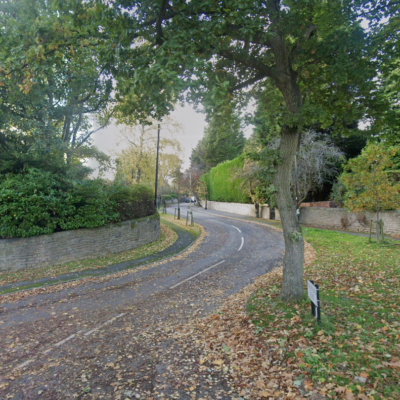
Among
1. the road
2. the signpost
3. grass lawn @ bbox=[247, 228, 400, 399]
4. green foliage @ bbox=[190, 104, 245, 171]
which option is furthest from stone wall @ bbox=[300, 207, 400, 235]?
green foliage @ bbox=[190, 104, 245, 171]

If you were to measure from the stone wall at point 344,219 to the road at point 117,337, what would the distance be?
11.8 meters

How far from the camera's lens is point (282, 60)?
263 inches

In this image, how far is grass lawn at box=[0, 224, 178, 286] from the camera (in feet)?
35.8

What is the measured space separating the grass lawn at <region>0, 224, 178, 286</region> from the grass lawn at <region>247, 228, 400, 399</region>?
8.25 meters

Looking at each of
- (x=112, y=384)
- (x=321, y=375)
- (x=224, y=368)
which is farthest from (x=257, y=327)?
(x=112, y=384)

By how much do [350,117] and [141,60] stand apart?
19.8 feet

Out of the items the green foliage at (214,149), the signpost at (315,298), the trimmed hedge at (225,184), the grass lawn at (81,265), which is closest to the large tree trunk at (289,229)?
the signpost at (315,298)

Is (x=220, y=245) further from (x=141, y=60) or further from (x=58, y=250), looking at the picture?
(x=141, y=60)

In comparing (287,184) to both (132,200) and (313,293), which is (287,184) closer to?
(313,293)

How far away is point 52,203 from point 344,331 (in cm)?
1222

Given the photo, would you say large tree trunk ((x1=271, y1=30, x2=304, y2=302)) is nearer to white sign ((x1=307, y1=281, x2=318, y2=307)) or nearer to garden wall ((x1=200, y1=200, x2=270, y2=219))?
white sign ((x1=307, y1=281, x2=318, y2=307))

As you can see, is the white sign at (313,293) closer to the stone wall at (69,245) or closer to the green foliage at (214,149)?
the stone wall at (69,245)

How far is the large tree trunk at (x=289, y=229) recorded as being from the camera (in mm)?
6496

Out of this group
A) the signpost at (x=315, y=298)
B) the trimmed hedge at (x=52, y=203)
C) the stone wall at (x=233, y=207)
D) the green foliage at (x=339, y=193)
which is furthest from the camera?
the stone wall at (x=233, y=207)
